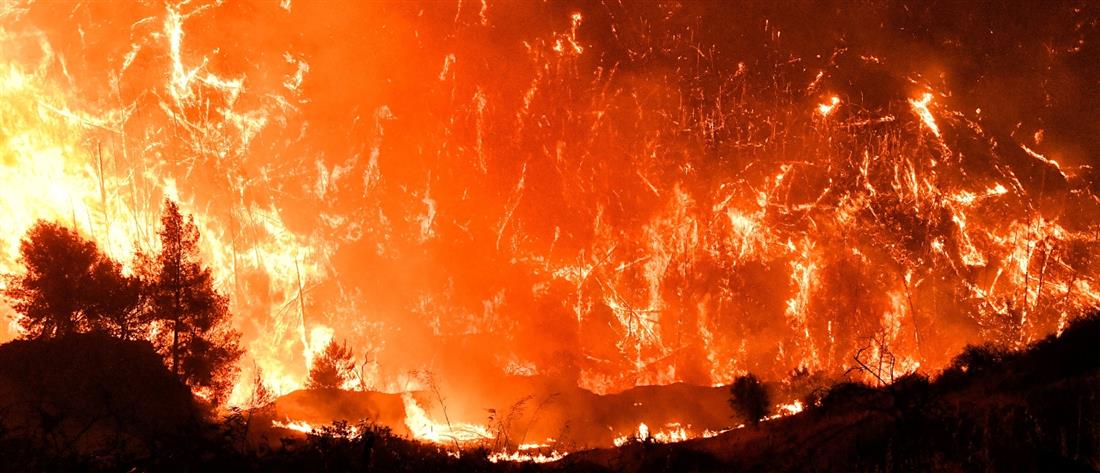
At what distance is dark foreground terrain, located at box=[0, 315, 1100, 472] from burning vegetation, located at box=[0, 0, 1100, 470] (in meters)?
44.2

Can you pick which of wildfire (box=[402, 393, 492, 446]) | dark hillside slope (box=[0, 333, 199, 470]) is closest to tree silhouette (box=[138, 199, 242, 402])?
dark hillside slope (box=[0, 333, 199, 470])

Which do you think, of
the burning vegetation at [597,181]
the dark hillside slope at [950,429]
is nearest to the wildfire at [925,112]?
the burning vegetation at [597,181]

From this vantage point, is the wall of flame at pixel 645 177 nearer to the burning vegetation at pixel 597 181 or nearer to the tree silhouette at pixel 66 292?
the burning vegetation at pixel 597 181

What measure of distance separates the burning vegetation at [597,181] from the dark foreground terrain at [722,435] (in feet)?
145

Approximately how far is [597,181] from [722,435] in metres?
55.2

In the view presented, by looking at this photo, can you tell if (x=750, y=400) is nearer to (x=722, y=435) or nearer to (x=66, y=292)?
(x=722, y=435)

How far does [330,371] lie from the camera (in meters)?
56.3

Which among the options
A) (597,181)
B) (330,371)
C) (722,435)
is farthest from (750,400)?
(597,181)

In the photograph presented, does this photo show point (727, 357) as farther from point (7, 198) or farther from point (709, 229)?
point (7, 198)

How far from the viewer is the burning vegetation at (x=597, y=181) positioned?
71750mm

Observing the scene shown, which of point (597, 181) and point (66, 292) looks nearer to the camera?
point (66, 292)

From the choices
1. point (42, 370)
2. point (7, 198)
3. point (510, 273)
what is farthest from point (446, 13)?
point (42, 370)

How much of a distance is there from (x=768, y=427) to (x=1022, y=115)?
76.0 metres

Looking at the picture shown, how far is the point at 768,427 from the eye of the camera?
1057 inches
